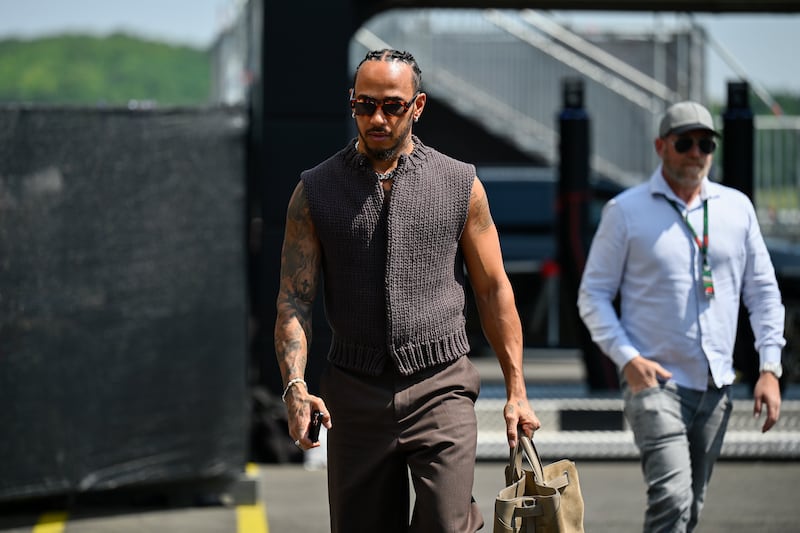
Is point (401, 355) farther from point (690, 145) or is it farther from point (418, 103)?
point (690, 145)

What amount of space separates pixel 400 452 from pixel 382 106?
996 mm

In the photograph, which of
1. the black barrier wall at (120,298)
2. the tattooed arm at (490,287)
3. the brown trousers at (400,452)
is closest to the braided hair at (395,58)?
the tattooed arm at (490,287)

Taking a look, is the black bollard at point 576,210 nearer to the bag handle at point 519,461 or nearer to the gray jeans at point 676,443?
the gray jeans at point 676,443

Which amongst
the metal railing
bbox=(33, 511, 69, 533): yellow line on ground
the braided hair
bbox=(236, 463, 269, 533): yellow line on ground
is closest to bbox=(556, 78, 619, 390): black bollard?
bbox=(236, 463, 269, 533): yellow line on ground

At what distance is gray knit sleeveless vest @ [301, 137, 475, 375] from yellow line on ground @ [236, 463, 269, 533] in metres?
3.05

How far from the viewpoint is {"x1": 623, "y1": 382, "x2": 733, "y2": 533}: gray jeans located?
472cm

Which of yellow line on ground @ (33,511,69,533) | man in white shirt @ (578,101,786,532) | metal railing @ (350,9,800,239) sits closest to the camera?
man in white shirt @ (578,101,786,532)

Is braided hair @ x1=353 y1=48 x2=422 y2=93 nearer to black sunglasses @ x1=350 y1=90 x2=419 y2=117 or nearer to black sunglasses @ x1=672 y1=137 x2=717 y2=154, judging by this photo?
black sunglasses @ x1=350 y1=90 x2=419 y2=117

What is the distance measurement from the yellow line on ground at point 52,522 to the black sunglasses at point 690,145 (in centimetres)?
366

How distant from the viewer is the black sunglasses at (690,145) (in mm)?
5020

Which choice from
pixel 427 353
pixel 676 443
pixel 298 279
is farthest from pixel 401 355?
pixel 676 443

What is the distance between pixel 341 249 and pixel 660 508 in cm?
156

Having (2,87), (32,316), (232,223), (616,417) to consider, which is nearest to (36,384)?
(32,316)

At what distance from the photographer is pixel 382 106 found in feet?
12.9
